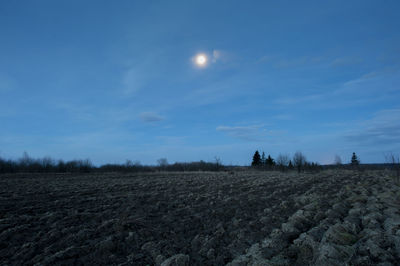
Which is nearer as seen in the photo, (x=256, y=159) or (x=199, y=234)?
(x=199, y=234)

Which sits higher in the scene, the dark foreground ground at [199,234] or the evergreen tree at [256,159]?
the evergreen tree at [256,159]

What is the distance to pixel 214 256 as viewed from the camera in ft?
19.4

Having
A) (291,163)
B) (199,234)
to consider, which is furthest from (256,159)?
(199,234)

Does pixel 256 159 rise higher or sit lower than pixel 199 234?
higher

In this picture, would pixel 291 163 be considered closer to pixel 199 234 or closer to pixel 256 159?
pixel 256 159

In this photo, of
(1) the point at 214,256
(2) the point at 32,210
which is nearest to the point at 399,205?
(1) the point at 214,256

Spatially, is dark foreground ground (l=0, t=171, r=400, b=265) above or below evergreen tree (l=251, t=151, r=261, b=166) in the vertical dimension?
below

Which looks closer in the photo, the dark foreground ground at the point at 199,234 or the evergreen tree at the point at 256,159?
the dark foreground ground at the point at 199,234

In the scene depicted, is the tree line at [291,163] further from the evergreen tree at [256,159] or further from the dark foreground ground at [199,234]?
the dark foreground ground at [199,234]

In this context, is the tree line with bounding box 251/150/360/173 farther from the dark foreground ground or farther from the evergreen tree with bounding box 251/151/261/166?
the dark foreground ground

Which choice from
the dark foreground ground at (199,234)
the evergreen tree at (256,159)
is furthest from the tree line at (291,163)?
the dark foreground ground at (199,234)

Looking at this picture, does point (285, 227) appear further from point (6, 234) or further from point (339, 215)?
point (6, 234)

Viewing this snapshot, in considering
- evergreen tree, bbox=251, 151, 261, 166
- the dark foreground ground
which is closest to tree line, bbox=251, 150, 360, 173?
evergreen tree, bbox=251, 151, 261, 166

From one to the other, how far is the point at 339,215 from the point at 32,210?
1337 centimetres
